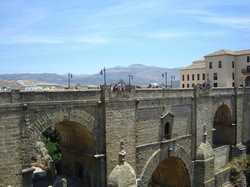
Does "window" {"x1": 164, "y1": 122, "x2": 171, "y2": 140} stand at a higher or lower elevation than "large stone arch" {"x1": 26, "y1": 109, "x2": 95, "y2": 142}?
lower

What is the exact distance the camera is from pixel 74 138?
20766mm

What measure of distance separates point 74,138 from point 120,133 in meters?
3.39

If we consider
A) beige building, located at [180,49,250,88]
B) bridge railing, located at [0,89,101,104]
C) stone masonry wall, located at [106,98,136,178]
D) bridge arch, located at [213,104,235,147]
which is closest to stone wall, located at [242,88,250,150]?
bridge arch, located at [213,104,235,147]

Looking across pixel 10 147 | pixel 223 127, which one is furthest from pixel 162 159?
pixel 223 127

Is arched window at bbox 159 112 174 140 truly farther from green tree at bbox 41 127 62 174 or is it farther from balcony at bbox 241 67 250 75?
balcony at bbox 241 67 250 75

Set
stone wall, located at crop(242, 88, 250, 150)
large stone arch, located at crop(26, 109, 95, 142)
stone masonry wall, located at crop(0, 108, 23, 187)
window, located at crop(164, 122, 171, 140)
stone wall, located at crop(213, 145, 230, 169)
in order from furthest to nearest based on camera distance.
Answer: stone wall, located at crop(242, 88, 250, 150)
stone wall, located at crop(213, 145, 230, 169)
window, located at crop(164, 122, 171, 140)
large stone arch, located at crop(26, 109, 95, 142)
stone masonry wall, located at crop(0, 108, 23, 187)

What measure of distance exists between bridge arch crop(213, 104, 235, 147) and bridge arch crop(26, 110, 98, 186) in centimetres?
1852

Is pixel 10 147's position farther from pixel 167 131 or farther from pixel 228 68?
pixel 228 68

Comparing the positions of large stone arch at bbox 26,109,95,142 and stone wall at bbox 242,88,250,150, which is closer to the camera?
large stone arch at bbox 26,109,95,142

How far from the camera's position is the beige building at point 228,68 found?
4862 centimetres

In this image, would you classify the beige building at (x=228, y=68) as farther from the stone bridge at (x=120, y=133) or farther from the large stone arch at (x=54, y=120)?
the large stone arch at (x=54, y=120)

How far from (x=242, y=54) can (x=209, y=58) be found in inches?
208

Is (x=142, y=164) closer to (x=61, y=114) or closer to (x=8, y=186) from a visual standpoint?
(x=61, y=114)

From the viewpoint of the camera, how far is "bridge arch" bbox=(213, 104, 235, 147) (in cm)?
3409
